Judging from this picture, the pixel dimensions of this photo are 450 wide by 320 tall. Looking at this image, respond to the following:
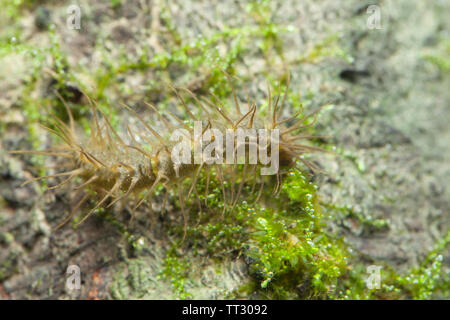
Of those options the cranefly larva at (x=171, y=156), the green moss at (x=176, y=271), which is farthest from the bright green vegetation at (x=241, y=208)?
the cranefly larva at (x=171, y=156)

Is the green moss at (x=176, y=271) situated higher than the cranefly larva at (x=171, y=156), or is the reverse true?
the cranefly larva at (x=171, y=156)

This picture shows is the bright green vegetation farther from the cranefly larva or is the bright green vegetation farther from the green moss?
the cranefly larva

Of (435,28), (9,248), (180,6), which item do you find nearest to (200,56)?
(180,6)

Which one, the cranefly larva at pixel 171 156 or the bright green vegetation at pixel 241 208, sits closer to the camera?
the cranefly larva at pixel 171 156

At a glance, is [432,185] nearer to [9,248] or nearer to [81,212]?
[81,212]

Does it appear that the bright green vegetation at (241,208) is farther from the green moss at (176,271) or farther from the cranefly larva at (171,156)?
the cranefly larva at (171,156)

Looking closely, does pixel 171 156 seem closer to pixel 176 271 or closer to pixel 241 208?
pixel 241 208

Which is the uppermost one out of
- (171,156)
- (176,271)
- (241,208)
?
(171,156)

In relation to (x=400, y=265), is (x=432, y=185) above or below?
above

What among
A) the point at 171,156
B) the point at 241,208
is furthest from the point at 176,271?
the point at 171,156
